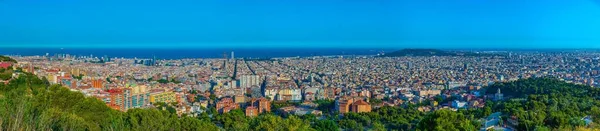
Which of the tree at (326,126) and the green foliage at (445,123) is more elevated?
the green foliage at (445,123)

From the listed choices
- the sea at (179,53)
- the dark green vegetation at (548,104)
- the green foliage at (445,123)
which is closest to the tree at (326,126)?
the green foliage at (445,123)

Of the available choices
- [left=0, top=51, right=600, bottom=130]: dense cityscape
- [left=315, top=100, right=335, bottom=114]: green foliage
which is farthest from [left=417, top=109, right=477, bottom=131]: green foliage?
[left=315, top=100, right=335, bottom=114]: green foliage

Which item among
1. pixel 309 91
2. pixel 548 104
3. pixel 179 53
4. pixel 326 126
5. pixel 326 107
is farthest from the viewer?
pixel 179 53

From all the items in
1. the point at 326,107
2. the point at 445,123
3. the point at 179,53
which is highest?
the point at 179,53

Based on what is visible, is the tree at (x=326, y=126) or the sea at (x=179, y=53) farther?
the sea at (x=179, y=53)

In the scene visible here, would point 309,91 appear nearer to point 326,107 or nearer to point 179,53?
point 326,107

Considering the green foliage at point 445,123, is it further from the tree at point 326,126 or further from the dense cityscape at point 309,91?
the tree at point 326,126

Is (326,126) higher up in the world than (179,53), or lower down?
lower down

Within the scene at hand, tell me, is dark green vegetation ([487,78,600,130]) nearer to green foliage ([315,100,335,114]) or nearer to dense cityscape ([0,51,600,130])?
dense cityscape ([0,51,600,130])

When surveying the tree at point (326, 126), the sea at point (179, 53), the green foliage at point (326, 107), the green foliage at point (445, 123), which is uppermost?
the sea at point (179, 53)

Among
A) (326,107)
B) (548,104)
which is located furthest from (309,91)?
(548,104)

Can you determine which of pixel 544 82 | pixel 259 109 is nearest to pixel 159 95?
pixel 259 109
